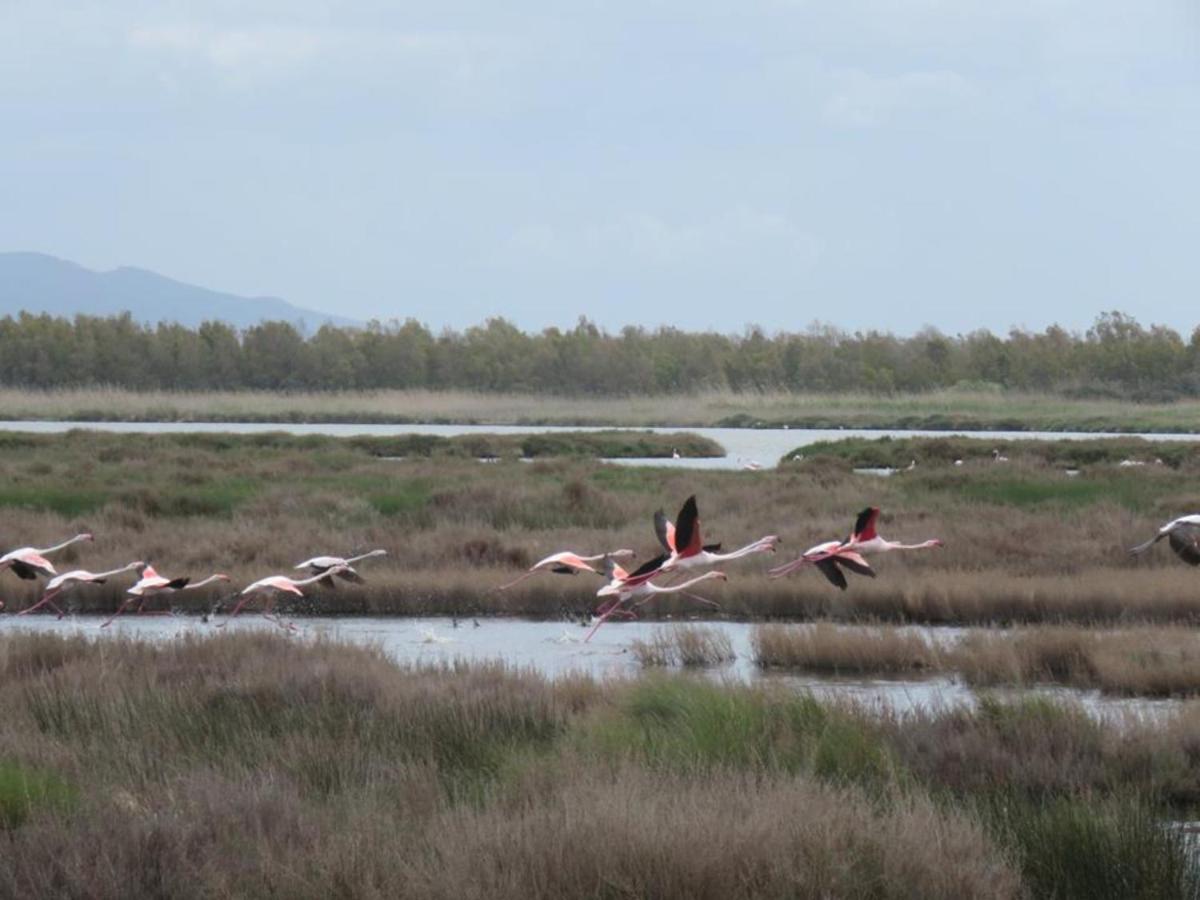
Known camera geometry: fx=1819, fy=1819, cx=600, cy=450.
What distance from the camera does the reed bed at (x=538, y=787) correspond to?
6.17m

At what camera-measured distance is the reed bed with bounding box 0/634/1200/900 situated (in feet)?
20.2

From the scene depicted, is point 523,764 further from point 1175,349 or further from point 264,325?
point 264,325

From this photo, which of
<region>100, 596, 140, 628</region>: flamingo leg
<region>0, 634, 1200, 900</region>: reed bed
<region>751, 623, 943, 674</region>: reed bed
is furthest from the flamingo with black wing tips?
<region>100, 596, 140, 628</region>: flamingo leg

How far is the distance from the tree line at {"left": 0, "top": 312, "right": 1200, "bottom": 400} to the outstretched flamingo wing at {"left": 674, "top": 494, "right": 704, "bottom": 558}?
81813 millimetres

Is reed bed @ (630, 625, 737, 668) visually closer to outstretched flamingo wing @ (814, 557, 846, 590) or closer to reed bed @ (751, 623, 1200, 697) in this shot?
reed bed @ (751, 623, 1200, 697)

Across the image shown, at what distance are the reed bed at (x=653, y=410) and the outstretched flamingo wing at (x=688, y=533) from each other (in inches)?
2317

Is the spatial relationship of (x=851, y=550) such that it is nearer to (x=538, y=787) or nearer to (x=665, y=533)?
(x=665, y=533)

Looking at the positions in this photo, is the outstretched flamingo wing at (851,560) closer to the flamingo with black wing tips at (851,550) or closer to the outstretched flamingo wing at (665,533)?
the flamingo with black wing tips at (851,550)

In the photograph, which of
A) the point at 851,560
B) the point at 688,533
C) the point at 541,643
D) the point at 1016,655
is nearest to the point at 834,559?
the point at 851,560

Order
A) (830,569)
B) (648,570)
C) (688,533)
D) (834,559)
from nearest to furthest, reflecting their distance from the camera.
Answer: (688,533) → (648,570) → (834,559) → (830,569)

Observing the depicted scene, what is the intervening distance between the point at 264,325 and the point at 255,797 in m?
94.7

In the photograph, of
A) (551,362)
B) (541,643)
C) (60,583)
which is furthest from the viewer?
(551,362)

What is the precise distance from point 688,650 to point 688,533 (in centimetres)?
543

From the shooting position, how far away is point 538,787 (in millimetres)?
7633
